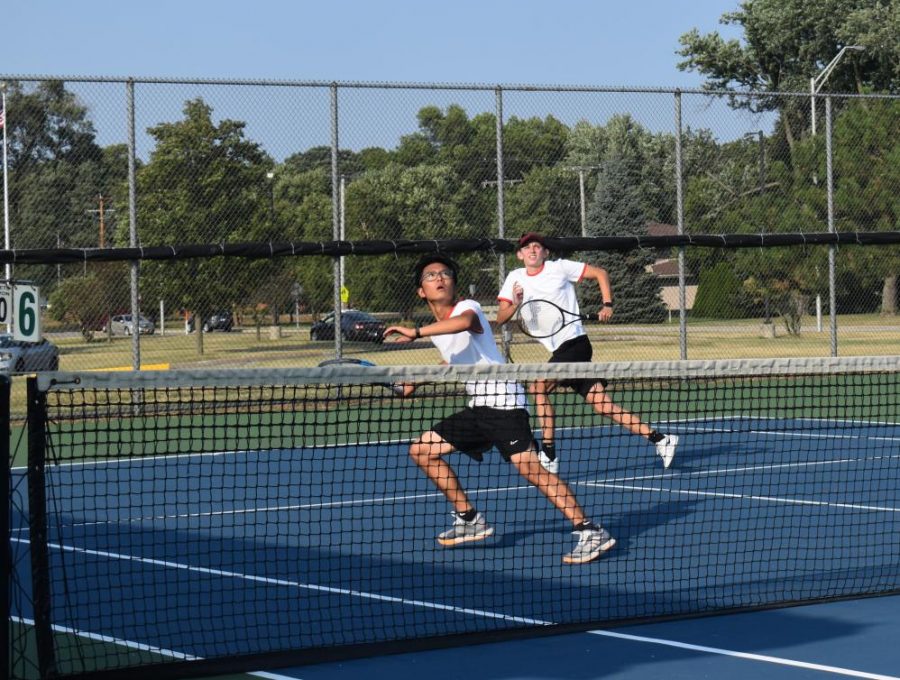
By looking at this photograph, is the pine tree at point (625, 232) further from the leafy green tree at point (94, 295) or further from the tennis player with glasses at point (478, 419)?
the tennis player with glasses at point (478, 419)

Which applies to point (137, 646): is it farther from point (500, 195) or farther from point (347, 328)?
point (500, 195)

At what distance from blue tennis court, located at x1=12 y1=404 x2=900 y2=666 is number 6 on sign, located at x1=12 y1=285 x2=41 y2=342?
780 mm

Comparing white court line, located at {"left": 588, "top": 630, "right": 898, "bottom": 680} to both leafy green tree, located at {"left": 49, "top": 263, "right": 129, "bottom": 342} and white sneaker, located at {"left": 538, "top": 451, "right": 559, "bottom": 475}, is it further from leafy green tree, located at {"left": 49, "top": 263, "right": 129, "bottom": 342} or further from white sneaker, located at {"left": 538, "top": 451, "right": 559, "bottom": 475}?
leafy green tree, located at {"left": 49, "top": 263, "right": 129, "bottom": 342}

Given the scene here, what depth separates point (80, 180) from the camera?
44.2 feet

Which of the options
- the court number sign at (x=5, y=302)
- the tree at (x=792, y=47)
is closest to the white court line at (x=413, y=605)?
the court number sign at (x=5, y=302)

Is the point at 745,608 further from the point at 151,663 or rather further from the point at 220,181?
the point at 220,181

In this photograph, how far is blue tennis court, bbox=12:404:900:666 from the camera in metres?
5.87

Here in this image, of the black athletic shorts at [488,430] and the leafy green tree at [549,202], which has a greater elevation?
the leafy green tree at [549,202]

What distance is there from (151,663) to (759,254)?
13717 mm

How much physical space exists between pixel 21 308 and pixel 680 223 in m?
9.77

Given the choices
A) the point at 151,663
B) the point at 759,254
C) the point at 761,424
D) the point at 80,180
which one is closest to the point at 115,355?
the point at 80,180

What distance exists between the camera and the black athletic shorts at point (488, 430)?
6.90m

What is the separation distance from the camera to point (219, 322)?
47.8ft

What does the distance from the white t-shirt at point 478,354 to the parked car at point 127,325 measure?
23.9ft
